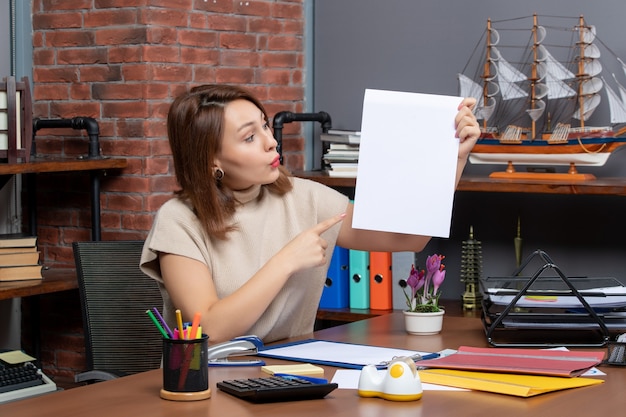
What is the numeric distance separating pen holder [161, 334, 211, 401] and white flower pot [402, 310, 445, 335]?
66cm

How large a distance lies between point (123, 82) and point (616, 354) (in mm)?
2018

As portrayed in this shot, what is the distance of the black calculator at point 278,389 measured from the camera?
4.84 feet

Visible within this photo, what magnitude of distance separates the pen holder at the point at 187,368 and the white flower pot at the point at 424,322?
661mm

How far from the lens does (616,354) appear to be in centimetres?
173

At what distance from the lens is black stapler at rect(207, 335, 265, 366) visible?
1.75 meters

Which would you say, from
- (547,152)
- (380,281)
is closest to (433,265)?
(547,152)

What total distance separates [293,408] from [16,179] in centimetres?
231

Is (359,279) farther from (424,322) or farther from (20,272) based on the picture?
(424,322)

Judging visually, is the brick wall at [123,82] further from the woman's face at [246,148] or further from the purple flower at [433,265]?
the purple flower at [433,265]

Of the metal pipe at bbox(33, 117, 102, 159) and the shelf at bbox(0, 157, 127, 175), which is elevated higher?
the metal pipe at bbox(33, 117, 102, 159)

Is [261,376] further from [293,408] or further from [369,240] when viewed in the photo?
[369,240]

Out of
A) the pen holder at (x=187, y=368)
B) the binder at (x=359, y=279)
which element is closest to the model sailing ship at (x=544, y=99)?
the binder at (x=359, y=279)

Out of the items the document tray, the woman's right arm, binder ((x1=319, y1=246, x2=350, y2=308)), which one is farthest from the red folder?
binder ((x1=319, y1=246, x2=350, y2=308))

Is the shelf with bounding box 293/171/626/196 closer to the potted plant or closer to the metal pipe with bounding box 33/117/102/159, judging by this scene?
the potted plant
